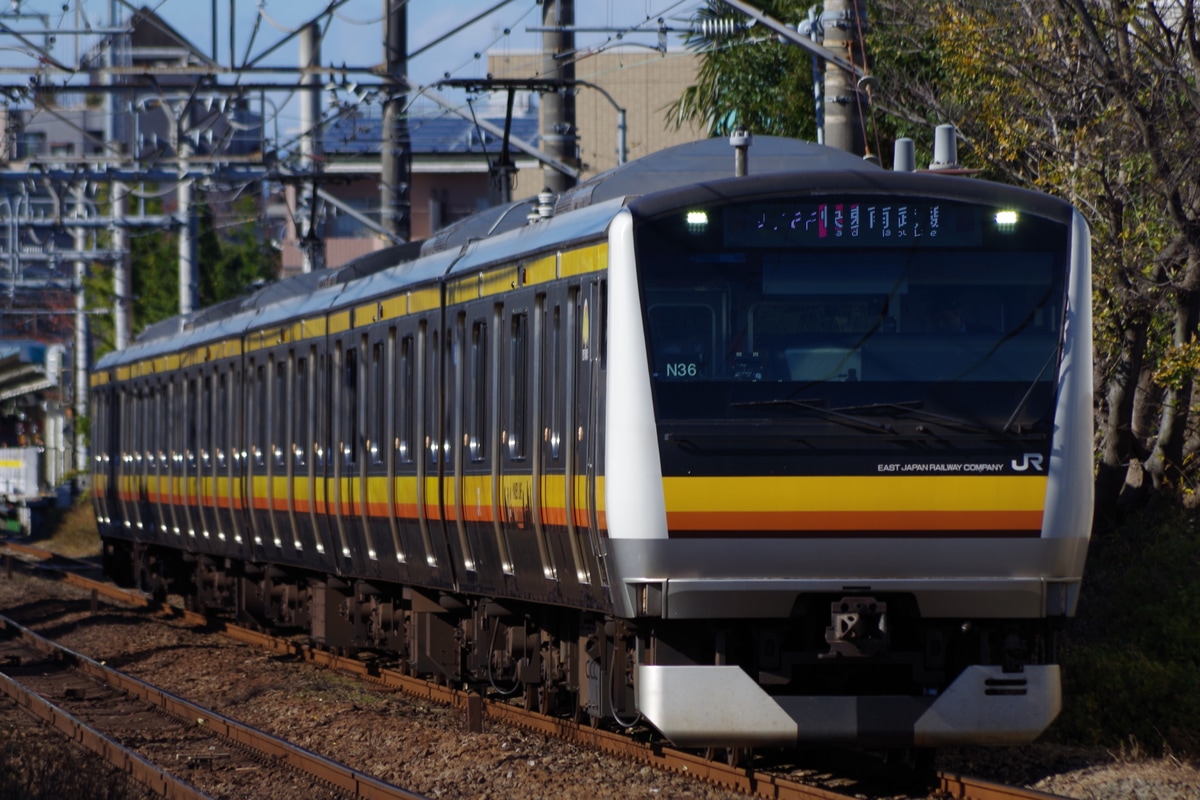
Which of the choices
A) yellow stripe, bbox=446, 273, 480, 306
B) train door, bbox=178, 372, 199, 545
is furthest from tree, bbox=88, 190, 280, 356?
yellow stripe, bbox=446, 273, 480, 306

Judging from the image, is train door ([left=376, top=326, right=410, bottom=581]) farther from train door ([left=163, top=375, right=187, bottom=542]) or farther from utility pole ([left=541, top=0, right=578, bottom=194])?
train door ([left=163, top=375, right=187, bottom=542])

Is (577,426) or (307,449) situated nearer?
(577,426)

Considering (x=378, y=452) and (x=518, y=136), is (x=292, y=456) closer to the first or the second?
(x=378, y=452)

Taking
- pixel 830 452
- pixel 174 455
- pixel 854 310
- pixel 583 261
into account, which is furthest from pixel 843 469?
pixel 174 455

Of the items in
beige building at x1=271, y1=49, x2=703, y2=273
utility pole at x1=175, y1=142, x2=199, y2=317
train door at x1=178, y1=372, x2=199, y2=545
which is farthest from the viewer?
beige building at x1=271, y1=49, x2=703, y2=273

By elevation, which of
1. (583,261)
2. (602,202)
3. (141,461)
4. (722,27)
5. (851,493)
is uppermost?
(722,27)

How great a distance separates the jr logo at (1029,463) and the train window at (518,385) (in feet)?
10.00

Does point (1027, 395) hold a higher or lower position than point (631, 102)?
lower

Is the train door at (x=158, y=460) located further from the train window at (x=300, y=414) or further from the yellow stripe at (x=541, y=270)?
the yellow stripe at (x=541, y=270)

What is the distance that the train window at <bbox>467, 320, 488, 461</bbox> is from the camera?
39.8ft

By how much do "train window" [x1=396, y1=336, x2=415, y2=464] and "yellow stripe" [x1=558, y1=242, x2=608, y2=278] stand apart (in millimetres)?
3425

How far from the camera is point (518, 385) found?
11.4 meters

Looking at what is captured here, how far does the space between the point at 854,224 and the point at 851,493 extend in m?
1.28

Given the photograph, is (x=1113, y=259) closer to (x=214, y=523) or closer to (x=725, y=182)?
(x=725, y=182)
